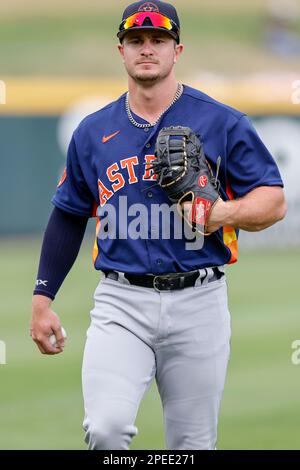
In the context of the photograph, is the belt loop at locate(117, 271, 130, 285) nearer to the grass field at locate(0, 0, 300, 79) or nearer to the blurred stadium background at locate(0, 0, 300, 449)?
the blurred stadium background at locate(0, 0, 300, 449)

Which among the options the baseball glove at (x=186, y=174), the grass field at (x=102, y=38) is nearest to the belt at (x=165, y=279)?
the baseball glove at (x=186, y=174)

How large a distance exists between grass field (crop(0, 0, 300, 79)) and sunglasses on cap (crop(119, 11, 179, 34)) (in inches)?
667

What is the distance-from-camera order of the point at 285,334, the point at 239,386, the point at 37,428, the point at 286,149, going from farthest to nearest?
the point at 286,149, the point at 285,334, the point at 239,386, the point at 37,428

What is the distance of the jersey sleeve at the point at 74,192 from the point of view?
4.26 meters

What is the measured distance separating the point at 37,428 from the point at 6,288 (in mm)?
5677

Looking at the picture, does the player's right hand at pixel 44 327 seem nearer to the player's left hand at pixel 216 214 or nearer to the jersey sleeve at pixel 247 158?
the player's left hand at pixel 216 214

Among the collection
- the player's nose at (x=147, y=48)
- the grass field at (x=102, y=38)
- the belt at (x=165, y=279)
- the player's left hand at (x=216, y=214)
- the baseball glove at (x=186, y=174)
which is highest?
the grass field at (x=102, y=38)

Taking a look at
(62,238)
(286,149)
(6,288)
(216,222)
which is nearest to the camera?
(216,222)

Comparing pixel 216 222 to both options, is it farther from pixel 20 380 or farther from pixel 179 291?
pixel 20 380

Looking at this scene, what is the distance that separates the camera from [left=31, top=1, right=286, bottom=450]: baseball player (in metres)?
3.93

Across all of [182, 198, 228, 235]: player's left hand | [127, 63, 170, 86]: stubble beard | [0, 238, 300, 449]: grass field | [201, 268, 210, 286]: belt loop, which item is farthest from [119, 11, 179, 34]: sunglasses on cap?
[0, 238, 300, 449]: grass field

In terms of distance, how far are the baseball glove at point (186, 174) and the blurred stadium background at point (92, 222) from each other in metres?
1.95
